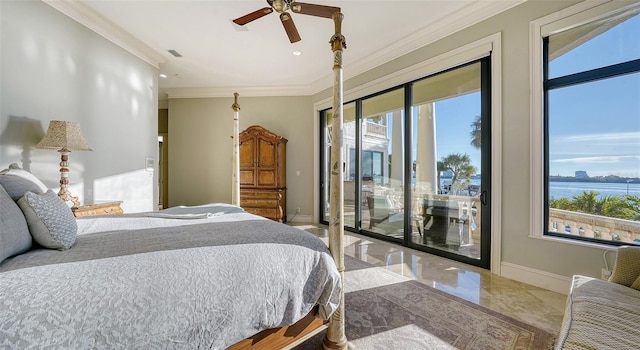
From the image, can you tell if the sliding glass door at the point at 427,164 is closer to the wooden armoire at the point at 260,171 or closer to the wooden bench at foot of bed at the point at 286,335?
the wooden armoire at the point at 260,171

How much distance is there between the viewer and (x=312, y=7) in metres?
1.82

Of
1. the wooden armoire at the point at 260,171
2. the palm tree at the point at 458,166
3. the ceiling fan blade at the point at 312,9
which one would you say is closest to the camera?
the ceiling fan blade at the point at 312,9

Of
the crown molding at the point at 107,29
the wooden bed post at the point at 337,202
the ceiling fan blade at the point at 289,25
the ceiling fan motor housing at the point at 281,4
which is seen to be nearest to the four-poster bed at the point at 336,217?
the wooden bed post at the point at 337,202

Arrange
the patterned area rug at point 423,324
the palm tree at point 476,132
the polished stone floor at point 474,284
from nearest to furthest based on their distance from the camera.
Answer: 1. the patterned area rug at point 423,324
2. the polished stone floor at point 474,284
3. the palm tree at point 476,132

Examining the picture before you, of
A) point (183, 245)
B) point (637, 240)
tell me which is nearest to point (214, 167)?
point (183, 245)

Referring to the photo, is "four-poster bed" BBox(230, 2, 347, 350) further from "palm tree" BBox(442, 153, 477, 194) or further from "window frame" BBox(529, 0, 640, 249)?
"palm tree" BBox(442, 153, 477, 194)

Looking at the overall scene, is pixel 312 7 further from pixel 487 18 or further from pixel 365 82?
pixel 365 82

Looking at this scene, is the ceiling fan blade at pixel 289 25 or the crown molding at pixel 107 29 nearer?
the ceiling fan blade at pixel 289 25

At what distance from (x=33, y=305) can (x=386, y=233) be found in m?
3.93

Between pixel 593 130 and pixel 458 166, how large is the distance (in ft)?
3.89

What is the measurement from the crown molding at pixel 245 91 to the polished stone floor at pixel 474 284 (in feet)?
11.5

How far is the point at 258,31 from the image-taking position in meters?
3.43

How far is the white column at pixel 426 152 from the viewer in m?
3.46

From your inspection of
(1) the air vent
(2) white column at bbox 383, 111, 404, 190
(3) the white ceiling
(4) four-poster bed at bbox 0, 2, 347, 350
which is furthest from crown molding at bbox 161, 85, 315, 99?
(4) four-poster bed at bbox 0, 2, 347, 350
